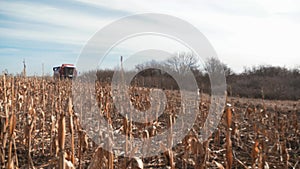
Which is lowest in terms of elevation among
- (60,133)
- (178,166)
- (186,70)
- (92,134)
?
(178,166)

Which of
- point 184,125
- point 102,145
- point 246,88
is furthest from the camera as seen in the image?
point 246,88

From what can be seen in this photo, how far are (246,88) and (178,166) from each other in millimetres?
19478

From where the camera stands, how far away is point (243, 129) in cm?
721

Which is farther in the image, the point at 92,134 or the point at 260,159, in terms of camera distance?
the point at 92,134

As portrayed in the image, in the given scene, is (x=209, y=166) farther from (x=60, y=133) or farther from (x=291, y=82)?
(x=291, y=82)

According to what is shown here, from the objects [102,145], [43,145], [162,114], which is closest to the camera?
[102,145]

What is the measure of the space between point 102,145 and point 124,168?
271 millimetres

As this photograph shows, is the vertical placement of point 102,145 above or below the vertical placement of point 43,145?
above

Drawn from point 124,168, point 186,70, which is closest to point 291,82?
point 186,70

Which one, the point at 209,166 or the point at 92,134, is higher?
the point at 92,134

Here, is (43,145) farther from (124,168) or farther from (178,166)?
(124,168)

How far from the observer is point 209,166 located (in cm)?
436

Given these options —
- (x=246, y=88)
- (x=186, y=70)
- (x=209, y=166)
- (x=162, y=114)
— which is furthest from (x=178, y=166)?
(x=246, y=88)

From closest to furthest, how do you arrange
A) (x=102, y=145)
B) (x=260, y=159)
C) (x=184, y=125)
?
(x=102, y=145) < (x=260, y=159) < (x=184, y=125)
